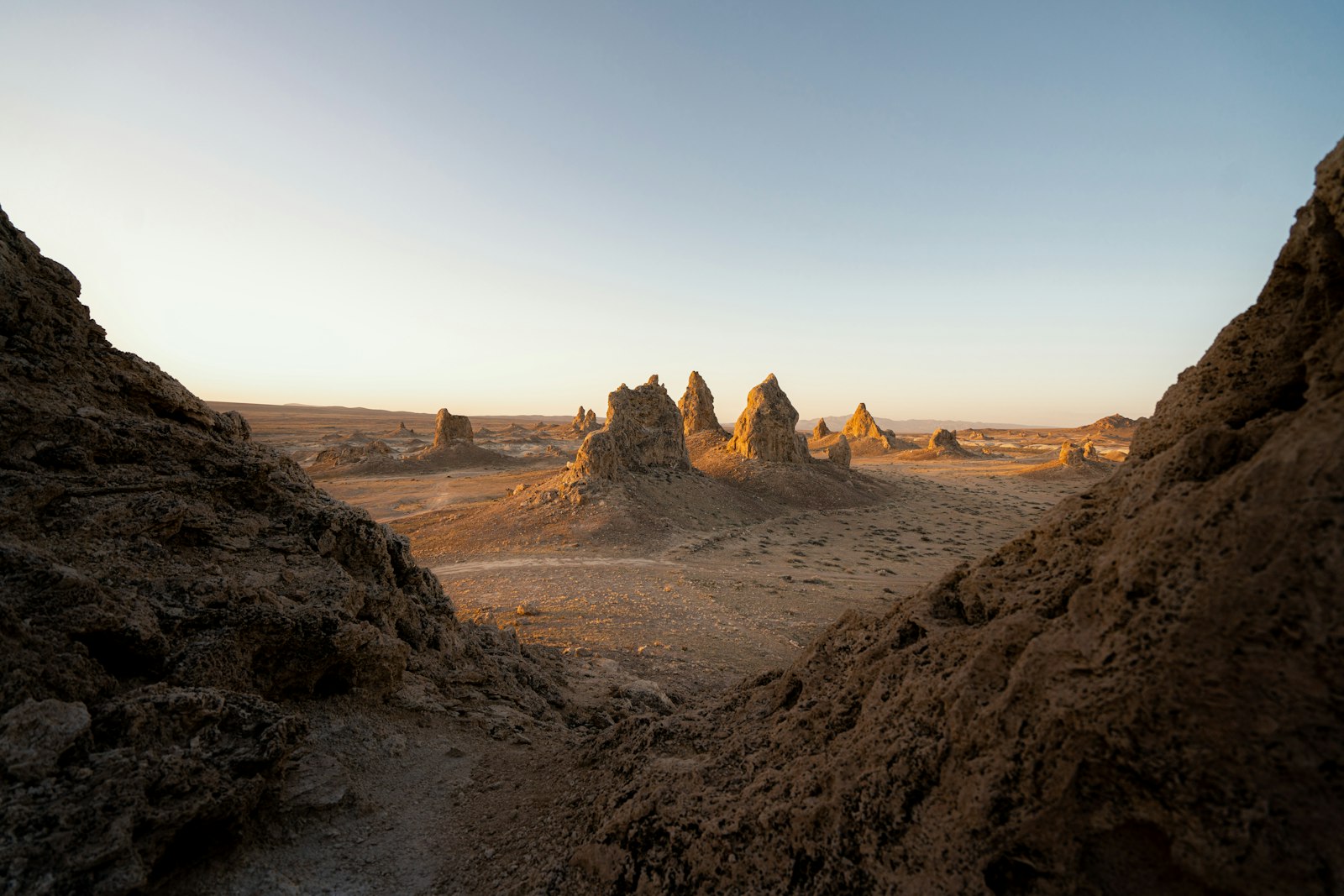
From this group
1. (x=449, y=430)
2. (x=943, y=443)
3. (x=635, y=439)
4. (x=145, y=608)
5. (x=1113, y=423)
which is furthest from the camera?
(x=1113, y=423)

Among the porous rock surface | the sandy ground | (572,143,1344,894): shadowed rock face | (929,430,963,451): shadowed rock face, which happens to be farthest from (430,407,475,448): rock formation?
(929,430,963,451): shadowed rock face

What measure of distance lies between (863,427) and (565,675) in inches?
2339

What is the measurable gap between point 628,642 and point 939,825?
319 inches

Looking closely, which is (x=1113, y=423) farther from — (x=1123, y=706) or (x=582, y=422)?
(x=1123, y=706)

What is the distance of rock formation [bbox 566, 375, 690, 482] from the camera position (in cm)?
2281

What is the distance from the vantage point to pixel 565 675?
26.7 ft

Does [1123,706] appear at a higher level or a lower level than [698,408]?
lower

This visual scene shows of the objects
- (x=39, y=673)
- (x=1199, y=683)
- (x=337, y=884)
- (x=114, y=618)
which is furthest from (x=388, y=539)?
(x=1199, y=683)

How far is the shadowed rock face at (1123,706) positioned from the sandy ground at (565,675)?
131 centimetres

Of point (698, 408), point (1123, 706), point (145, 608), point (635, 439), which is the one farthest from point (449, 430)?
point (1123, 706)

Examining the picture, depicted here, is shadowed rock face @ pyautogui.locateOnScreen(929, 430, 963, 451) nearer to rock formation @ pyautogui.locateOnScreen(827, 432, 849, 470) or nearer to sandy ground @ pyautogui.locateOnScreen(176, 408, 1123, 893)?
rock formation @ pyautogui.locateOnScreen(827, 432, 849, 470)

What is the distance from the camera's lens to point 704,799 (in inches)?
143

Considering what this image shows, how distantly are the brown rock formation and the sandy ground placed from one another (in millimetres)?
35449

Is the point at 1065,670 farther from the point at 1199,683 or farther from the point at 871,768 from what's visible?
the point at 871,768
